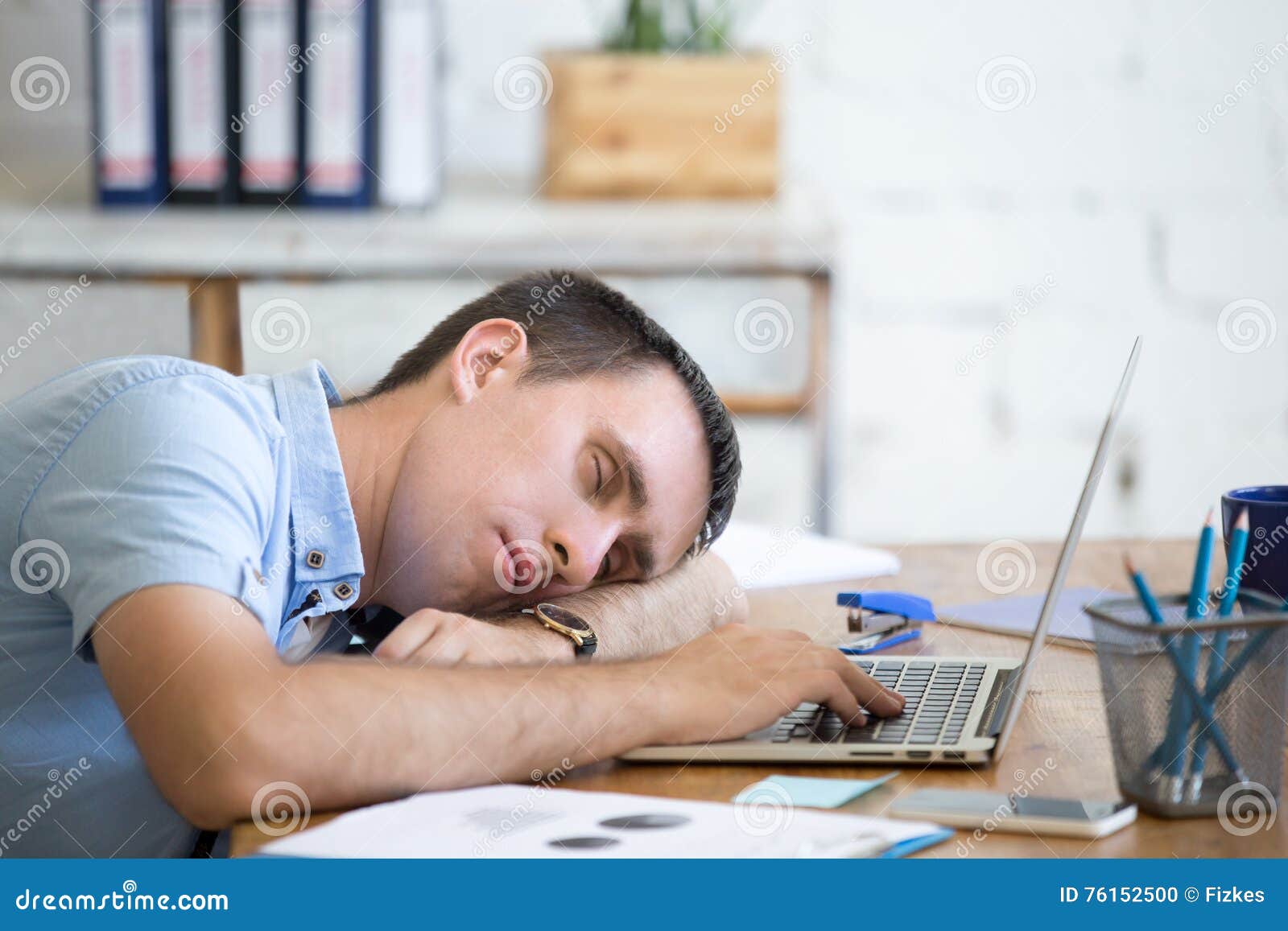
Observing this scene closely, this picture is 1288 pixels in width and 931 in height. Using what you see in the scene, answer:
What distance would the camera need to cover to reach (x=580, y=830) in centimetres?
71

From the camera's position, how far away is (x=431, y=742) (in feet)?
2.62

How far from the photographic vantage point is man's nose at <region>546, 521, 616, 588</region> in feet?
3.57

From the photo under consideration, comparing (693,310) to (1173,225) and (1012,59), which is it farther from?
(1173,225)

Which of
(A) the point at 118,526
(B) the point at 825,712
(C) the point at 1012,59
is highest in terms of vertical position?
(C) the point at 1012,59

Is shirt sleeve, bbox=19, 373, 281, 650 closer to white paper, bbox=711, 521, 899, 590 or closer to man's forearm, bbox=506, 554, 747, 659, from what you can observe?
man's forearm, bbox=506, 554, 747, 659

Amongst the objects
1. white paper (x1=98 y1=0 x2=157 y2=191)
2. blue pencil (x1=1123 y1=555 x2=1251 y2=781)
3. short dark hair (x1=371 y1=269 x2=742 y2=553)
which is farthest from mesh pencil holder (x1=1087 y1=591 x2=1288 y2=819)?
white paper (x1=98 y1=0 x2=157 y2=191)

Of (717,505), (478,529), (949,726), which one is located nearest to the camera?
(949,726)

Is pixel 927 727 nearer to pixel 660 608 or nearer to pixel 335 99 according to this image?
pixel 660 608

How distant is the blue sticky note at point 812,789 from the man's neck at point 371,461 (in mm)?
470

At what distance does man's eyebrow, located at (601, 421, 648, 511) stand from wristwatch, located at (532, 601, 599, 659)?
0.10 m

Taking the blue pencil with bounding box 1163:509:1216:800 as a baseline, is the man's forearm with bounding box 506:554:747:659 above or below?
below

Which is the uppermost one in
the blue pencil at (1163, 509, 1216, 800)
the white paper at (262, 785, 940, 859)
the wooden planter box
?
the wooden planter box

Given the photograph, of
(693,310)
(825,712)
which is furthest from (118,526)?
(693,310)

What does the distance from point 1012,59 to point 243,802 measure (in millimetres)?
2006
